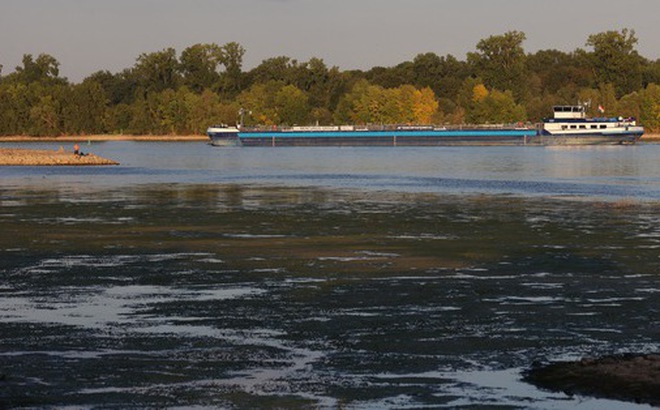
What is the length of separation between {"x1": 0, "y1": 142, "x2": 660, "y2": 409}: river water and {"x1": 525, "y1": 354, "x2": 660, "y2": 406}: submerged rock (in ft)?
1.28

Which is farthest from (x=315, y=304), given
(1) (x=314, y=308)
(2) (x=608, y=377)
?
(2) (x=608, y=377)

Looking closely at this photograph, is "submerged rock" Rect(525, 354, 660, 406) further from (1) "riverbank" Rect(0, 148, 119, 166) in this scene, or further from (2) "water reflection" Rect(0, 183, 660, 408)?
(1) "riverbank" Rect(0, 148, 119, 166)

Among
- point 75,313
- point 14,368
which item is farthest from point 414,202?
point 14,368

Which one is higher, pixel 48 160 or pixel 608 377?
pixel 608 377

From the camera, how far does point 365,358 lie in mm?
19734

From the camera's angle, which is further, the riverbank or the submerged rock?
the riverbank

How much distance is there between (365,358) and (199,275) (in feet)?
38.7

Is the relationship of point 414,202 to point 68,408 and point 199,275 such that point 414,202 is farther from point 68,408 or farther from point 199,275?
point 68,408

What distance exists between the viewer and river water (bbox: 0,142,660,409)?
17.8m

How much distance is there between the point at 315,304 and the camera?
1011 inches

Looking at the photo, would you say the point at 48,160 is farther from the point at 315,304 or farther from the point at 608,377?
the point at 608,377

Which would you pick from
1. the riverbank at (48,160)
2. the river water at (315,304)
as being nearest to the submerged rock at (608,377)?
the river water at (315,304)

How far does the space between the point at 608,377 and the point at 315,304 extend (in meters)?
9.18

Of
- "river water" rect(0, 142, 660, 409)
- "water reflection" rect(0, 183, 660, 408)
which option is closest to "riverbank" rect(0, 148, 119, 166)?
"river water" rect(0, 142, 660, 409)
